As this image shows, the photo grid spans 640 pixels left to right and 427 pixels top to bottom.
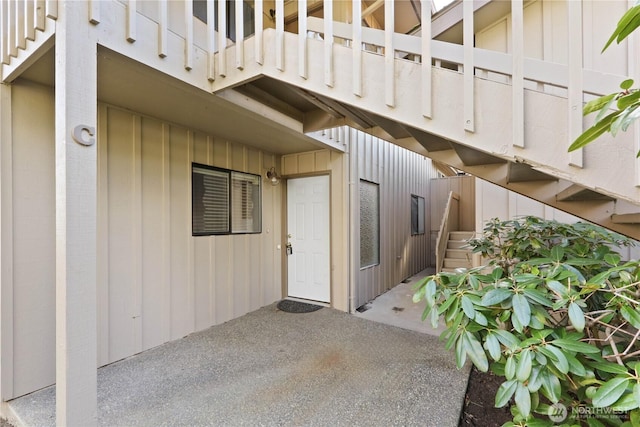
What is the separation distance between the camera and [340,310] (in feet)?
13.8

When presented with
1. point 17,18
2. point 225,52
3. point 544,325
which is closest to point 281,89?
point 225,52

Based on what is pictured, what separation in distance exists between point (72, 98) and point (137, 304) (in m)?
2.09

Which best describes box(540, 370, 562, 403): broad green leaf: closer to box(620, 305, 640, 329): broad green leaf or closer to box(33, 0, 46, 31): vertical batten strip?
box(620, 305, 640, 329): broad green leaf

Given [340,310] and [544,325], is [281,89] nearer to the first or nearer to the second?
[544,325]

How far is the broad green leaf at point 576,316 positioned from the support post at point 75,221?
2.16 meters

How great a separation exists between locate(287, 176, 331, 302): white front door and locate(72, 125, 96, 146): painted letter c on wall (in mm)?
3226

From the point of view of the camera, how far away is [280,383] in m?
2.37

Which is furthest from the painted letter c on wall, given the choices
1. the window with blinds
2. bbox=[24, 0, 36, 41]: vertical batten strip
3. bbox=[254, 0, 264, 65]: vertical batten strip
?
the window with blinds

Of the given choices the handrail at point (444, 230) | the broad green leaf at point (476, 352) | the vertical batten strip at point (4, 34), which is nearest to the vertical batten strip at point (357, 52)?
the broad green leaf at point (476, 352)

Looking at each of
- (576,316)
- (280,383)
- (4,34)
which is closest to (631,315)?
(576,316)

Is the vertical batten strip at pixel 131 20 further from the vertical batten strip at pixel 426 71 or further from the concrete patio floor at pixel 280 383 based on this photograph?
the concrete patio floor at pixel 280 383

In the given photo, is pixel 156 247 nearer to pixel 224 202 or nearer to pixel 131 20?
pixel 224 202

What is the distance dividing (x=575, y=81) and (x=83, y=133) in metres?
2.50

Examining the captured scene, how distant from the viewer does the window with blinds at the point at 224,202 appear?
3496mm
